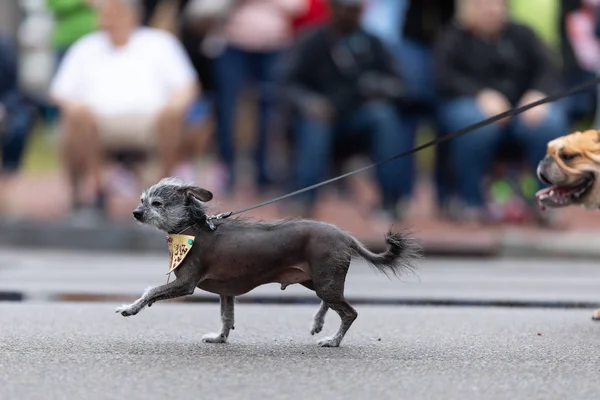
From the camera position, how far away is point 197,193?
640cm

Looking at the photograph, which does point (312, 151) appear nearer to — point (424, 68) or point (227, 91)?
point (227, 91)

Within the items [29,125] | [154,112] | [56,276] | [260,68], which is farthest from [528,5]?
[56,276]

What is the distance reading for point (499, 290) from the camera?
9672mm

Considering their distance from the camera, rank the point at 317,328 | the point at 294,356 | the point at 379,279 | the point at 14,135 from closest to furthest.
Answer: the point at 294,356 → the point at 317,328 → the point at 379,279 → the point at 14,135

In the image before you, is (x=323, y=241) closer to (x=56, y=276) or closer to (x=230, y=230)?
(x=230, y=230)

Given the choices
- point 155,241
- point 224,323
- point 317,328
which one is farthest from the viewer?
point 155,241

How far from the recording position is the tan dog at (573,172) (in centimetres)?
746

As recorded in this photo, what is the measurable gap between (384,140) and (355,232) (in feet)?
3.43

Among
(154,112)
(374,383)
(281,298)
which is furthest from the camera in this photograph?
(154,112)

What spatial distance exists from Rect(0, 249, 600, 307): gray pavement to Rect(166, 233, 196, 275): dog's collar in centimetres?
186

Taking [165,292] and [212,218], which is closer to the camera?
[165,292]

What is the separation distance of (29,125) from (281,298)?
677cm

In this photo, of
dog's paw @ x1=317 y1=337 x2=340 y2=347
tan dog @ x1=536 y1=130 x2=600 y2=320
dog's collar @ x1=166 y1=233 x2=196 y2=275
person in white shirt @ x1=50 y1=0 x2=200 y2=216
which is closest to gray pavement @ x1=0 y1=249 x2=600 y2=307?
tan dog @ x1=536 y1=130 x2=600 y2=320

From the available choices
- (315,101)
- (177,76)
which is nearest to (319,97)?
(315,101)
